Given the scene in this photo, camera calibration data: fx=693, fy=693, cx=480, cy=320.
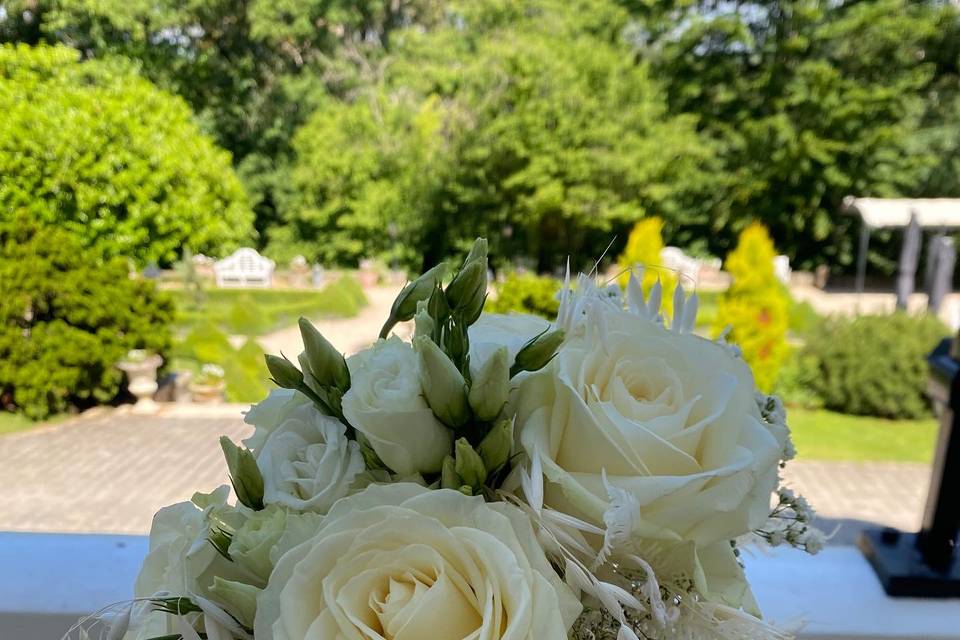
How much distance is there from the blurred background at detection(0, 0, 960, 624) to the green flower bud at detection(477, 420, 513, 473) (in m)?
3.77

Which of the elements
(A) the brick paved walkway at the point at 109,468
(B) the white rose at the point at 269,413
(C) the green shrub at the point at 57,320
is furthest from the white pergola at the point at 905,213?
(B) the white rose at the point at 269,413

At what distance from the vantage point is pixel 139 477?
4.20 meters

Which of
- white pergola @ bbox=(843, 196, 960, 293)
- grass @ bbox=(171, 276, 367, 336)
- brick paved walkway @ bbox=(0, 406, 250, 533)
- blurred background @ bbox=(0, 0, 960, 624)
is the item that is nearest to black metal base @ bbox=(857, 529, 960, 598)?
brick paved walkway @ bbox=(0, 406, 250, 533)

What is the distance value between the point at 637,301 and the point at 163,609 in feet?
1.22

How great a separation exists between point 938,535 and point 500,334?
1096mm

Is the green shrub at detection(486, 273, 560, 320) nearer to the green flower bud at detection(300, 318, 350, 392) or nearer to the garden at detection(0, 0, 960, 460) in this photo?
the garden at detection(0, 0, 960, 460)

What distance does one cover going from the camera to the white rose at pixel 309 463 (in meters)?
0.41

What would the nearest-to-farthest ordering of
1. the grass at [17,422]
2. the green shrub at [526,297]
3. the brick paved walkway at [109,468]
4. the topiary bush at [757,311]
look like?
the brick paved walkway at [109,468] → the grass at [17,422] → the green shrub at [526,297] → the topiary bush at [757,311]

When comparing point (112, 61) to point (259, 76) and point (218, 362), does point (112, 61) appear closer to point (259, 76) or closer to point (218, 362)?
point (259, 76)

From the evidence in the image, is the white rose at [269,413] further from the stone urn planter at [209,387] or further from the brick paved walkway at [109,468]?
the stone urn planter at [209,387]

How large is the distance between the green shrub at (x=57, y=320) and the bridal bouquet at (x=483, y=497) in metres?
5.37

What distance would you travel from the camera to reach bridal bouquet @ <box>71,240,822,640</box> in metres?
0.37

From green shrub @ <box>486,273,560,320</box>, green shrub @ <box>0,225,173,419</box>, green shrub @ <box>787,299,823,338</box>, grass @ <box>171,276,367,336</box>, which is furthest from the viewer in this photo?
green shrub @ <box>787,299,823,338</box>

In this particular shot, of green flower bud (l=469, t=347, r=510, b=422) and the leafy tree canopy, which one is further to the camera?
the leafy tree canopy
